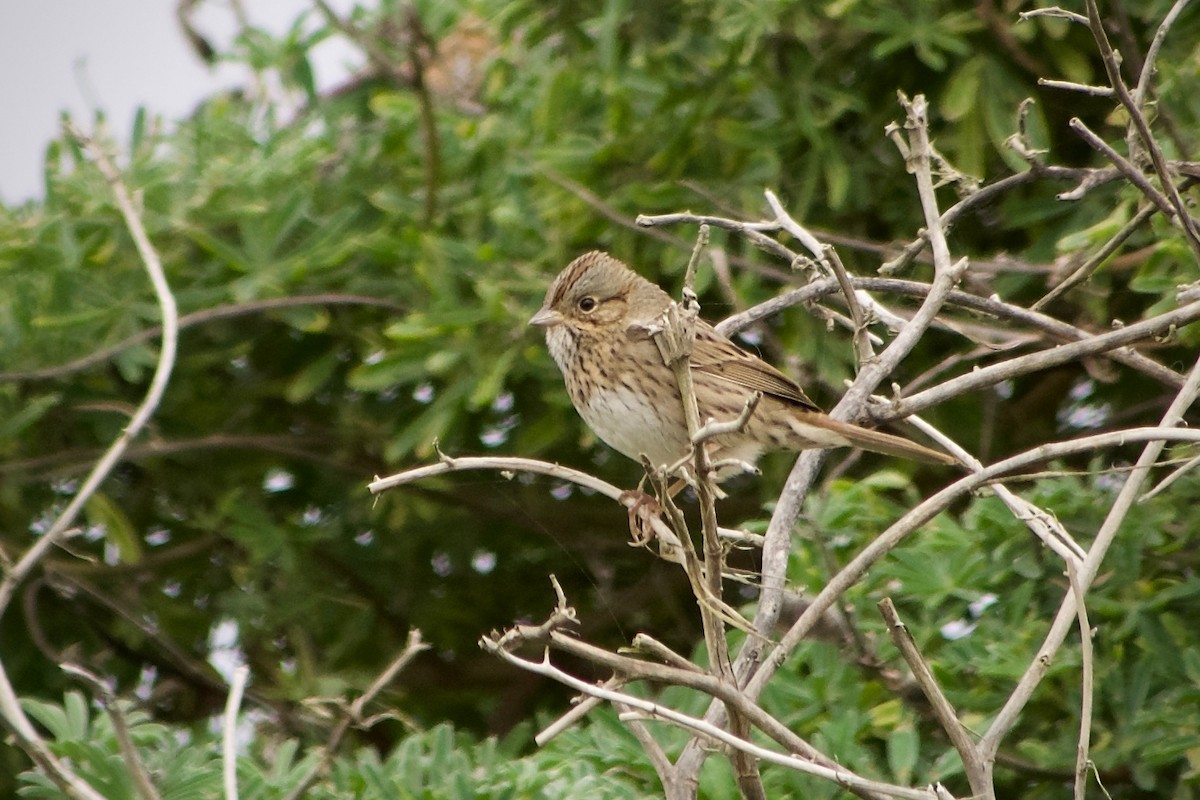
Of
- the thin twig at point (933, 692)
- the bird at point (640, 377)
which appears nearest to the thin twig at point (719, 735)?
the thin twig at point (933, 692)

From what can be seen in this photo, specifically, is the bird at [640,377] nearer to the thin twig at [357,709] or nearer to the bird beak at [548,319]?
the bird beak at [548,319]

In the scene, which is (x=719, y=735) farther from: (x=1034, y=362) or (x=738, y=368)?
(x=738, y=368)

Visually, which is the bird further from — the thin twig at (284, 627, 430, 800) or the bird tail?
the thin twig at (284, 627, 430, 800)

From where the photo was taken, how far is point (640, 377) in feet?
12.6

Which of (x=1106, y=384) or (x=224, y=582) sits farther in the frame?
(x=224, y=582)

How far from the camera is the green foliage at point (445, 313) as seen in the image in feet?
13.6

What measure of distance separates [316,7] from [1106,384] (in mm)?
2615

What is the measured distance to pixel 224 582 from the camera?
Result: 488 centimetres

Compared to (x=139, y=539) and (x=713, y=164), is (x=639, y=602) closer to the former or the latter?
(x=713, y=164)

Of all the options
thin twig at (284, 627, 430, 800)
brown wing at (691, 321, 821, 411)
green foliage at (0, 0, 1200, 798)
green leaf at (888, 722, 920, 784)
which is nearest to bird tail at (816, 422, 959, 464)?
green foliage at (0, 0, 1200, 798)

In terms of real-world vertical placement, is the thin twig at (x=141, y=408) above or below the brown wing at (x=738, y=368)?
above

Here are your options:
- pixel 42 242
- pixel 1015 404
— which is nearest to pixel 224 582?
pixel 42 242

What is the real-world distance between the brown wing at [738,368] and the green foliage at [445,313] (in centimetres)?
28

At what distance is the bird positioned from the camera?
12.3ft
